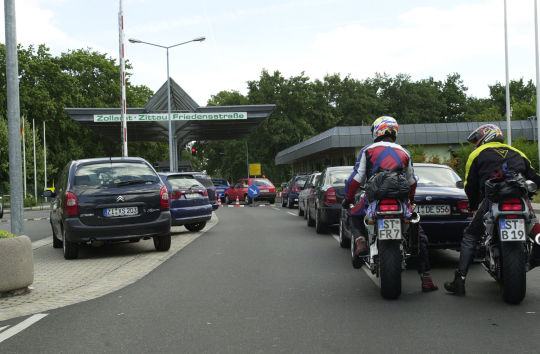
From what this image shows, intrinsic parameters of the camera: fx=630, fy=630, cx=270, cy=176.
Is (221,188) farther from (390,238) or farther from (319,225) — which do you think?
(390,238)

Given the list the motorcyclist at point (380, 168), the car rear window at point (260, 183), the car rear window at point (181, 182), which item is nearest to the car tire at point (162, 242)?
the car rear window at point (181, 182)

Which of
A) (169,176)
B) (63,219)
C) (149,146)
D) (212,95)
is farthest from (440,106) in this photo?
(63,219)

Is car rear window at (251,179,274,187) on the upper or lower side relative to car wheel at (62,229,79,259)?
upper

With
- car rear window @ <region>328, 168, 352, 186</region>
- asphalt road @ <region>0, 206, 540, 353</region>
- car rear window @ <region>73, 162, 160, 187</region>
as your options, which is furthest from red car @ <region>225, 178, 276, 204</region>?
asphalt road @ <region>0, 206, 540, 353</region>

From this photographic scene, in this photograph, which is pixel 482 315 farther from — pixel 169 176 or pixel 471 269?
pixel 169 176

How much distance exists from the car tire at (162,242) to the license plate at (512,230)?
648cm

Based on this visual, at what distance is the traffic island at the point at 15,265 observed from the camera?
6617 millimetres

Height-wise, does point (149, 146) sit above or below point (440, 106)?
below

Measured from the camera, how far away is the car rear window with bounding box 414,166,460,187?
9133mm

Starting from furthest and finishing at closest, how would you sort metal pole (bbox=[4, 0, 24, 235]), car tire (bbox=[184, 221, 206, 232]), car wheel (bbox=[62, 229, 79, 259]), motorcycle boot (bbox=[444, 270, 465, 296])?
car tire (bbox=[184, 221, 206, 232]), car wheel (bbox=[62, 229, 79, 259]), metal pole (bbox=[4, 0, 24, 235]), motorcycle boot (bbox=[444, 270, 465, 296])

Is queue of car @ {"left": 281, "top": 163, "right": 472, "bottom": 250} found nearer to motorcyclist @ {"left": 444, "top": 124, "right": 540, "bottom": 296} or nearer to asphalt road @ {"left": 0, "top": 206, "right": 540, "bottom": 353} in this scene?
asphalt road @ {"left": 0, "top": 206, "right": 540, "bottom": 353}

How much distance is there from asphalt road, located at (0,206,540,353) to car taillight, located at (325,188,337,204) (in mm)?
4754

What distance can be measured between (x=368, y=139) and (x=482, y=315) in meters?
37.4

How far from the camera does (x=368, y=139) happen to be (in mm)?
42250
